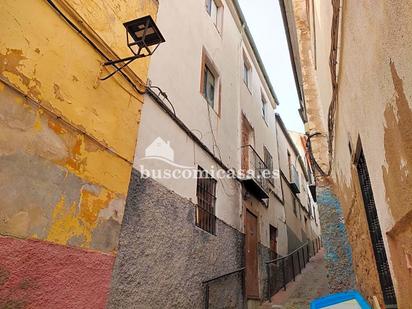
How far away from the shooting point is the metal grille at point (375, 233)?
11.8 ft

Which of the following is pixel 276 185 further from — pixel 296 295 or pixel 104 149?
pixel 104 149

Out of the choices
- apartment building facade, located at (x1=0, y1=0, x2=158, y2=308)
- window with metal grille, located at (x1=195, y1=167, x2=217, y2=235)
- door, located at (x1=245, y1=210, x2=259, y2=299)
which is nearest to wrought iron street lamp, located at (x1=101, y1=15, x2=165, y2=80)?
apartment building facade, located at (x1=0, y1=0, x2=158, y2=308)

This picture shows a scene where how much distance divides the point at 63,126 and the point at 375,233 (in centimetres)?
414

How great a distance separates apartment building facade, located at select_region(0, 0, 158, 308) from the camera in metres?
2.94

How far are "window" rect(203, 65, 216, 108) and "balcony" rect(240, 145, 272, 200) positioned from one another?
85.8 inches

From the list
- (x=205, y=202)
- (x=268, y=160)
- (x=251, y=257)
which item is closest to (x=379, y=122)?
(x=205, y=202)

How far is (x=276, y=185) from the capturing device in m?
13.1

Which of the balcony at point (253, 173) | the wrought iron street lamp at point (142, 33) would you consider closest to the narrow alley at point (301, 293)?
the balcony at point (253, 173)

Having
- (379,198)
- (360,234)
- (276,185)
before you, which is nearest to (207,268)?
(360,234)

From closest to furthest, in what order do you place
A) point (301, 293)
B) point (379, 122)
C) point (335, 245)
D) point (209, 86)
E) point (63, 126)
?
point (379, 122) < point (63, 126) < point (335, 245) < point (209, 86) < point (301, 293)

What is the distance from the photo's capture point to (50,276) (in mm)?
3102

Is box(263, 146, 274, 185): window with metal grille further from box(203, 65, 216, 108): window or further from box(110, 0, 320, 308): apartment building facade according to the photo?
box(203, 65, 216, 108): window

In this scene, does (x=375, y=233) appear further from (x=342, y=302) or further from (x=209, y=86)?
(x=209, y=86)

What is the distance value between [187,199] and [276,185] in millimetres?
8008
